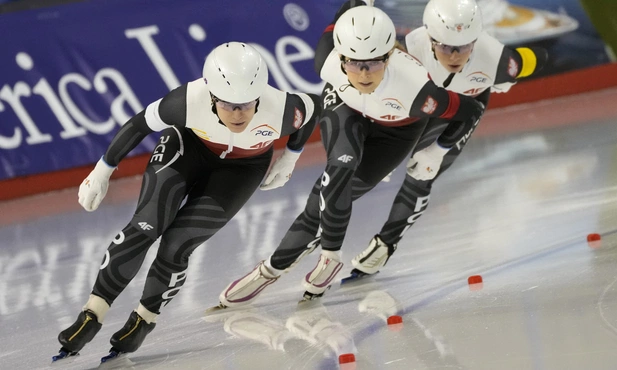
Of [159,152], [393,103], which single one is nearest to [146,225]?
[159,152]

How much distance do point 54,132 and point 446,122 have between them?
490cm

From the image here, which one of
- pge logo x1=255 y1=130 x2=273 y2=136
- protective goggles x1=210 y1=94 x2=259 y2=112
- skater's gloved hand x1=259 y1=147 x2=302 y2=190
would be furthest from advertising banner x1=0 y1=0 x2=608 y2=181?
protective goggles x1=210 y1=94 x2=259 y2=112

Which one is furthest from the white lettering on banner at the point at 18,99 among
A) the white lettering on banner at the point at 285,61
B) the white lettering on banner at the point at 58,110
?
the white lettering on banner at the point at 285,61

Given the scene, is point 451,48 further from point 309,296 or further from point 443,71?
point 309,296

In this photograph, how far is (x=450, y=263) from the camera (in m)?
5.36

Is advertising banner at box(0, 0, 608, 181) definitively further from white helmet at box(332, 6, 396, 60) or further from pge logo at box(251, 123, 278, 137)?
pge logo at box(251, 123, 278, 137)

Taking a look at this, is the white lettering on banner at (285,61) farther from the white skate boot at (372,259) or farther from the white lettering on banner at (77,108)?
the white skate boot at (372,259)

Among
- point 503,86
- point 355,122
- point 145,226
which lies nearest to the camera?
point 145,226

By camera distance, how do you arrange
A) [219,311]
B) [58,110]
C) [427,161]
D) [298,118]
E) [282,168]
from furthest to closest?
1. [58,110]
2. [427,161]
3. [219,311]
4. [282,168]
5. [298,118]

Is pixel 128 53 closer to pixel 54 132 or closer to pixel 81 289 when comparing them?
pixel 54 132

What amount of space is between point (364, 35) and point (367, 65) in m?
0.16

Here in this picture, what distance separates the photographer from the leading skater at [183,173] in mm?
4211

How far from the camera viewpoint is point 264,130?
4.53 metres

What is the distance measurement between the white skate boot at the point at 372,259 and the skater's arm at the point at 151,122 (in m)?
1.54
